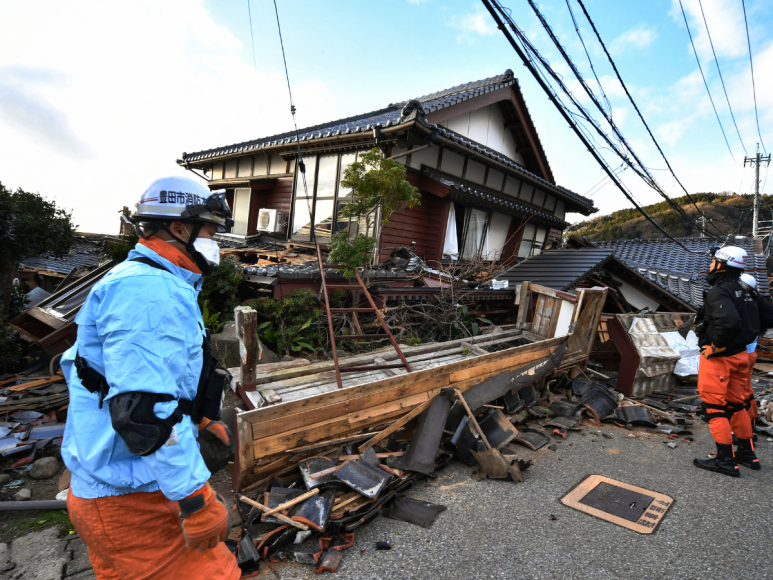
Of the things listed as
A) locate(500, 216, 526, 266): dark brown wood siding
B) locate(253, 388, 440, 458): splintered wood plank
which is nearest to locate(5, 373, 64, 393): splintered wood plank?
locate(253, 388, 440, 458): splintered wood plank

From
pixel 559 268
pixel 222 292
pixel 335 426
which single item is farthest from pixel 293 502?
pixel 559 268

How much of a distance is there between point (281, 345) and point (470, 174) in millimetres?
7145

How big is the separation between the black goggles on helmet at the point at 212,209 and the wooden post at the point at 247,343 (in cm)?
215

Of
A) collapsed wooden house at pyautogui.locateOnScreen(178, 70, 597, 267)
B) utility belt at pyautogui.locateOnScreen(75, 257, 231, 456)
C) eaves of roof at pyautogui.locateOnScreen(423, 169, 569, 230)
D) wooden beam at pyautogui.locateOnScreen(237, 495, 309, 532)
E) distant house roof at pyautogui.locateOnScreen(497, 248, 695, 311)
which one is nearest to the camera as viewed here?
utility belt at pyautogui.locateOnScreen(75, 257, 231, 456)

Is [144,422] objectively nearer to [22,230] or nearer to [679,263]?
[22,230]

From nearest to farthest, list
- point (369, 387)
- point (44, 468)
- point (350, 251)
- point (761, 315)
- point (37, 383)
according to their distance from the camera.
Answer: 1. point (44, 468)
2. point (369, 387)
3. point (761, 315)
4. point (37, 383)
5. point (350, 251)

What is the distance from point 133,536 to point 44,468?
3255 millimetres

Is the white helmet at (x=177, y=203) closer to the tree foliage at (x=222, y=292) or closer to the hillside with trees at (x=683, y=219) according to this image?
the tree foliage at (x=222, y=292)

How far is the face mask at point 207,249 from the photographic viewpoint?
1832 mm

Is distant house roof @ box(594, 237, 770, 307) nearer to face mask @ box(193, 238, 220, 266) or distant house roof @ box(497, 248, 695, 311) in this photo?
distant house roof @ box(497, 248, 695, 311)

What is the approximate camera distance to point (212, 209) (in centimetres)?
187

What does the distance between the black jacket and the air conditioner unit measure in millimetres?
9380

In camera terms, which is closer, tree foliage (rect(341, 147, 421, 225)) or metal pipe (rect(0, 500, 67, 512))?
metal pipe (rect(0, 500, 67, 512))

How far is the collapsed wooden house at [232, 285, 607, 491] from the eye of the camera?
10.9ft
